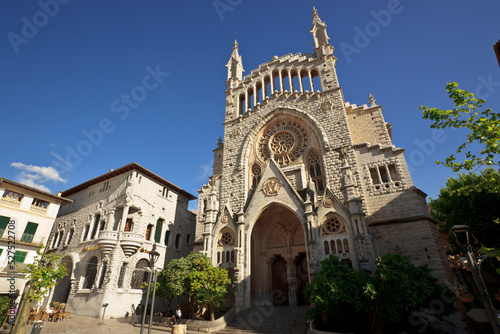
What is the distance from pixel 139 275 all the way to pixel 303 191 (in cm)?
1637

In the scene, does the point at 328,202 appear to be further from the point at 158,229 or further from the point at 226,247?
the point at 158,229

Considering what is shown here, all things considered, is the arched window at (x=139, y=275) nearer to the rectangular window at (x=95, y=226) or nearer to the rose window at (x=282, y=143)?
the rectangular window at (x=95, y=226)

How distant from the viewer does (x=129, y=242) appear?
22.5 meters

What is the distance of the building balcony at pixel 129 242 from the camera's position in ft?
73.4

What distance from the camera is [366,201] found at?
704 inches

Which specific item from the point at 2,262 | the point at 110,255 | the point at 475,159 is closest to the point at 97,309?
the point at 110,255

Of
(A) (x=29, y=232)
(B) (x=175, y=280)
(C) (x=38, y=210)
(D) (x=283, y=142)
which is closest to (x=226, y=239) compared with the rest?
(B) (x=175, y=280)

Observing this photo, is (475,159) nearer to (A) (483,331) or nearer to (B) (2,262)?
(A) (483,331)

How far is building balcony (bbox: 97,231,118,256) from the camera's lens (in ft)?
72.3

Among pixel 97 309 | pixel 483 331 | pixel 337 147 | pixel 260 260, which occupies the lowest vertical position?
pixel 483 331

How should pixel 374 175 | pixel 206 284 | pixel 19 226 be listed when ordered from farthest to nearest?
pixel 19 226, pixel 374 175, pixel 206 284

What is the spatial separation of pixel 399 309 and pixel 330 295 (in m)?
4.06

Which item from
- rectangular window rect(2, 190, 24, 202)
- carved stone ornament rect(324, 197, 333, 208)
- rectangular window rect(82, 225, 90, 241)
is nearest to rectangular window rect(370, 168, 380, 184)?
carved stone ornament rect(324, 197, 333, 208)

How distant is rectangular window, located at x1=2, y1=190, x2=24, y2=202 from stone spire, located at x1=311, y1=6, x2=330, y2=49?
31802mm
